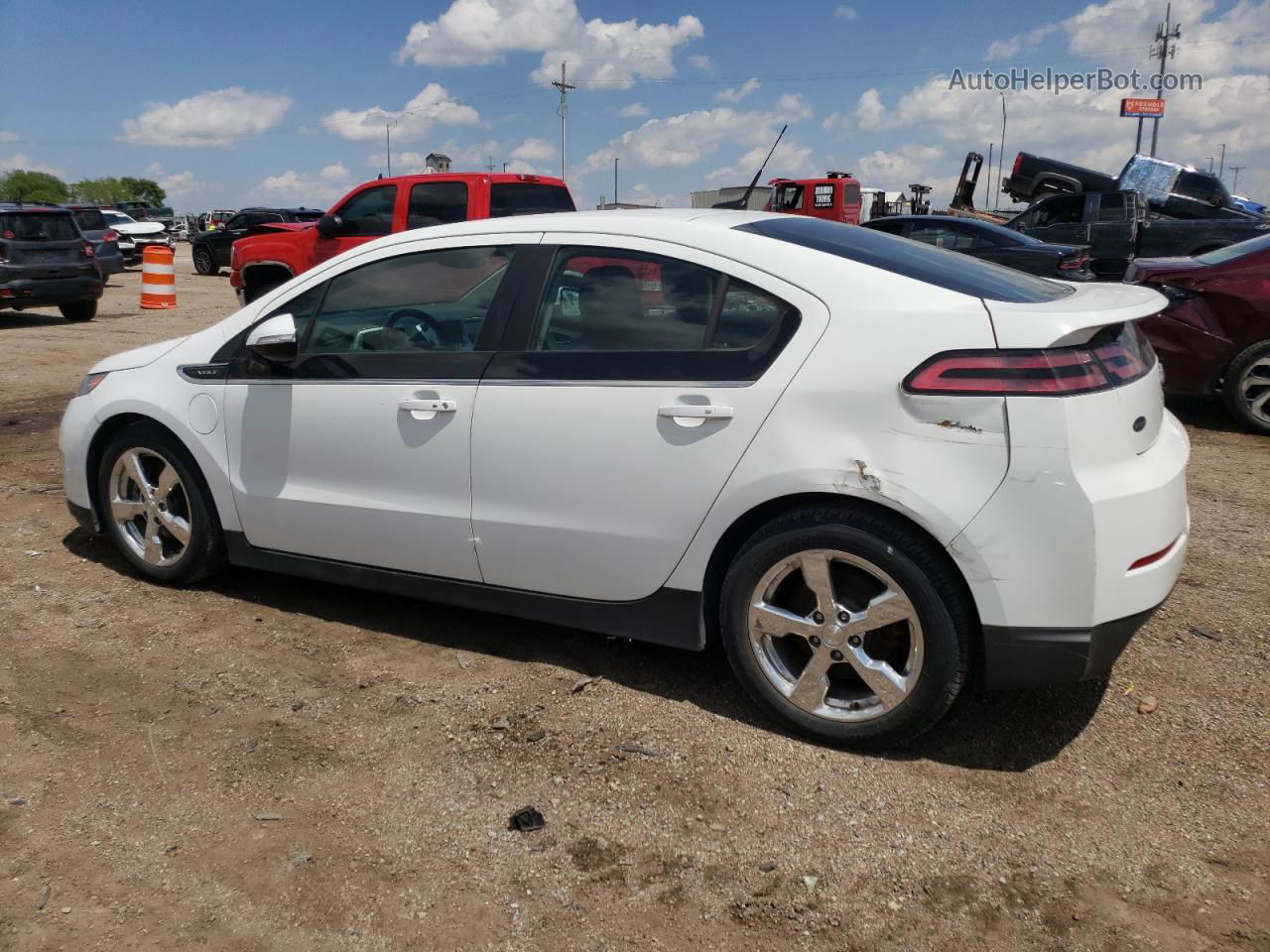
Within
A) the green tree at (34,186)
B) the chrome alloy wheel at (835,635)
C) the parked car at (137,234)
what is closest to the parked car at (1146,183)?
the chrome alloy wheel at (835,635)

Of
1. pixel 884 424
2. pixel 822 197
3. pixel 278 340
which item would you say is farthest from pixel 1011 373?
pixel 822 197

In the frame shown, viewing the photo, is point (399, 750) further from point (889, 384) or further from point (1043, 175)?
point (1043, 175)

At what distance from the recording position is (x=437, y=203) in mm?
10852

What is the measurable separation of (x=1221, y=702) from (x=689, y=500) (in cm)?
198

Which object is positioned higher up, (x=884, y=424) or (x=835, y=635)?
(x=884, y=424)

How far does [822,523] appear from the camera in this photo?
9.82ft

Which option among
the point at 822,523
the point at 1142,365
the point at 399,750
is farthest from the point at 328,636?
the point at 1142,365

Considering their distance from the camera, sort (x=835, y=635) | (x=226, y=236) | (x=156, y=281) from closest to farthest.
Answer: (x=835, y=635) → (x=156, y=281) → (x=226, y=236)

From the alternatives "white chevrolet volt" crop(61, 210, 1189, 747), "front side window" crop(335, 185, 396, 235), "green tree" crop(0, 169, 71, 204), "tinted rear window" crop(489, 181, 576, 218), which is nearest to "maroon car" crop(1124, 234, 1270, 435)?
"white chevrolet volt" crop(61, 210, 1189, 747)

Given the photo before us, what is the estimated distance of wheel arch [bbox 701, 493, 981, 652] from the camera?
9.55 ft

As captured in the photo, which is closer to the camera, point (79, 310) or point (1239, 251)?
point (1239, 251)

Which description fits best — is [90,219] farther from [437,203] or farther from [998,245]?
[998,245]

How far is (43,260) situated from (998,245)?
13012 mm

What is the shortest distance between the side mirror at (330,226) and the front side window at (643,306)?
8140mm
